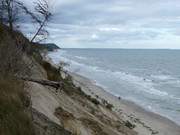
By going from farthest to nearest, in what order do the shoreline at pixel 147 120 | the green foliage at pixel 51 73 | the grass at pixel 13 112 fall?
the shoreline at pixel 147 120 < the green foliage at pixel 51 73 < the grass at pixel 13 112

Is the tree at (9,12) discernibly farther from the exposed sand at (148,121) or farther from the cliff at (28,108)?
the exposed sand at (148,121)

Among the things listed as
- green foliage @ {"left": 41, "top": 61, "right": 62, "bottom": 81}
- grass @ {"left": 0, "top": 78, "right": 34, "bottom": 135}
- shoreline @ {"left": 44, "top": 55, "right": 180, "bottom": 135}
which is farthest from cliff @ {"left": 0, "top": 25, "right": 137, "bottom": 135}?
shoreline @ {"left": 44, "top": 55, "right": 180, "bottom": 135}

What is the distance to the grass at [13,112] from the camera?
6.58 m

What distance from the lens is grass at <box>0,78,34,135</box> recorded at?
6582 millimetres

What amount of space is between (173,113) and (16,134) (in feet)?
89.0

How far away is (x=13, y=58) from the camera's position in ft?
33.1

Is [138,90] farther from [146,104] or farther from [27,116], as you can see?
[27,116]

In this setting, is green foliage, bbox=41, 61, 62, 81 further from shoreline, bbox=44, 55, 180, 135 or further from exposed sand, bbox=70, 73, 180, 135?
exposed sand, bbox=70, 73, 180, 135

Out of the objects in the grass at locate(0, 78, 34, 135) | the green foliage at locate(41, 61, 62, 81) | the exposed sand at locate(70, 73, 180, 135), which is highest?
the grass at locate(0, 78, 34, 135)

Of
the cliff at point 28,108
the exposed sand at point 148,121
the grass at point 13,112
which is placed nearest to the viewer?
the grass at point 13,112

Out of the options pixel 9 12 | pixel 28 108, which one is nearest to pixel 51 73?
pixel 9 12

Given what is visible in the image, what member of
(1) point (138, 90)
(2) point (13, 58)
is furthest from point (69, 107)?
(1) point (138, 90)

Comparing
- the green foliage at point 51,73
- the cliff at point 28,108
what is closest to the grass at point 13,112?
the cliff at point 28,108

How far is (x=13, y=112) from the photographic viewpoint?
707cm
